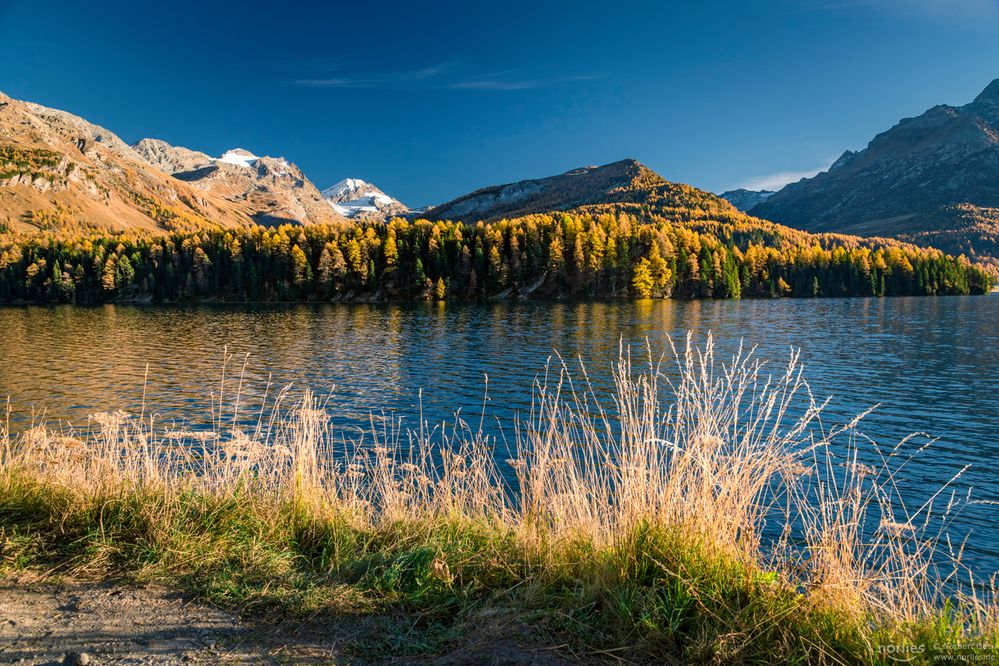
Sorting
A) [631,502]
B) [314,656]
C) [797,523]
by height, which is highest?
[631,502]

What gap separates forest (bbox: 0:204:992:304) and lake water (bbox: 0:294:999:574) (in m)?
51.5

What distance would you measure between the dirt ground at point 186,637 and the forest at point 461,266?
115 meters

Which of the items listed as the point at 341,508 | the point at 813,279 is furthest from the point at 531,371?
the point at 813,279

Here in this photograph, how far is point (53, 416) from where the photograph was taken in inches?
933

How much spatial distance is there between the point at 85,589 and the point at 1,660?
107cm

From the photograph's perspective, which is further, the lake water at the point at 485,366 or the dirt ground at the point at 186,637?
the lake water at the point at 485,366

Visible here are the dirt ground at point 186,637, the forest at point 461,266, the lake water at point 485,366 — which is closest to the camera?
the dirt ground at point 186,637

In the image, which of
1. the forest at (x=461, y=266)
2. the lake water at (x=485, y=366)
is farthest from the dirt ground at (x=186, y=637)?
the forest at (x=461, y=266)

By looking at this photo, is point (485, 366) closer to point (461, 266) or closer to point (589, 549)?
point (589, 549)

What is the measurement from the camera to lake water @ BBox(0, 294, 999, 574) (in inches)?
880

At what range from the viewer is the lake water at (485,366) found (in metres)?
22.3

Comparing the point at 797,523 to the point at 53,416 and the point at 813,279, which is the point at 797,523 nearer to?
the point at 53,416

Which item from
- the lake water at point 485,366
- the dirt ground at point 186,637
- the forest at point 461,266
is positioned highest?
the forest at point 461,266

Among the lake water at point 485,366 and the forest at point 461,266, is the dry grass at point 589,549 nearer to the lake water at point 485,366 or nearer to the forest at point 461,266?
the lake water at point 485,366
